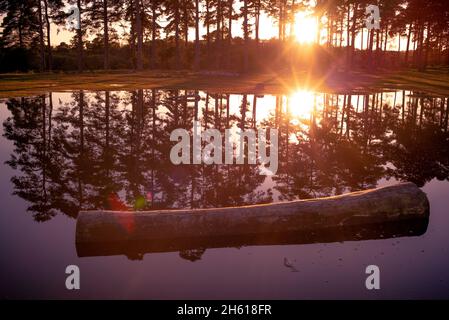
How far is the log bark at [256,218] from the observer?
6.58 meters

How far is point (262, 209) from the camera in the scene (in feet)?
23.2

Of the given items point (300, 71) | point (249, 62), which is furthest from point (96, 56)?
point (300, 71)

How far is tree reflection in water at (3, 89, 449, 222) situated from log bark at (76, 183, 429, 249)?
1528 mm

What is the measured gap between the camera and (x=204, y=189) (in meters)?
9.52

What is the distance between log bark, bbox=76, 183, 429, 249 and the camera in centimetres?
658

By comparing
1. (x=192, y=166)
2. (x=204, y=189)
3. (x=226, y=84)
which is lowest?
(x=204, y=189)

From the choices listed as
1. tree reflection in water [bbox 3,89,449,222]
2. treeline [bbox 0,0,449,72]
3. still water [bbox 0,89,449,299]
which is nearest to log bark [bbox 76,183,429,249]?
still water [bbox 0,89,449,299]

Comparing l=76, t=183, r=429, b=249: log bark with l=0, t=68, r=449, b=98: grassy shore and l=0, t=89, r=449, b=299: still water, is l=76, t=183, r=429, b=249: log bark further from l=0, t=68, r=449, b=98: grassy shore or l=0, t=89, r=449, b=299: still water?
l=0, t=68, r=449, b=98: grassy shore

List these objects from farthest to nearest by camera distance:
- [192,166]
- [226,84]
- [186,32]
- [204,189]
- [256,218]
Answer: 1. [186,32]
2. [226,84]
3. [192,166]
4. [204,189]
5. [256,218]

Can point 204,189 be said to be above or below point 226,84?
below

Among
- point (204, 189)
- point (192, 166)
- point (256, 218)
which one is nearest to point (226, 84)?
point (192, 166)

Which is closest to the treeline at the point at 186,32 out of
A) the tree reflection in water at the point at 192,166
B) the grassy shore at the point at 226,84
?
the grassy shore at the point at 226,84

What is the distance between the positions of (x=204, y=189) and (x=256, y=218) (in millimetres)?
2786

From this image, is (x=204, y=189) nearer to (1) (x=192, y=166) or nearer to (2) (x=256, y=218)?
(1) (x=192, y=166)
